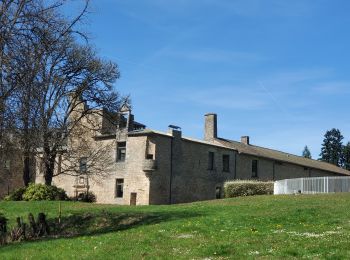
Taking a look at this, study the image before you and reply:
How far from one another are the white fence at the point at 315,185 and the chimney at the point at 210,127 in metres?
17.1

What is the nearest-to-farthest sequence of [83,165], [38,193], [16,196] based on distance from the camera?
[38,193] → [16,196] → [83,165]

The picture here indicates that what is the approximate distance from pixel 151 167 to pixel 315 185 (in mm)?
14153

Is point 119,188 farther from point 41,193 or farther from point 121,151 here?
point 41,193

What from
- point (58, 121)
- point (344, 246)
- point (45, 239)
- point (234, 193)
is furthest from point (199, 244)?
point (234, 193)

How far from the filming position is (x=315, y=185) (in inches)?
1559

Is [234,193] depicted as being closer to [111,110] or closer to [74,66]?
[111,110]

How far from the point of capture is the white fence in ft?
125

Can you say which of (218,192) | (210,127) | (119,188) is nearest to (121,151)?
(119,188)

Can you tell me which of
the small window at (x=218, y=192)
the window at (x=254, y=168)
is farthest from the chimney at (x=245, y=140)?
the small window at (x=218, y=192)

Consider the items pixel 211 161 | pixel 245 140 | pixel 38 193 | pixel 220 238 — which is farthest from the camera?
pixel 245 140

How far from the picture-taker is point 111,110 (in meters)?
42.3

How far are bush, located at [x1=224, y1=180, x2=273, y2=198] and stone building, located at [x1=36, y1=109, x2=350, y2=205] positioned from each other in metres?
5.69

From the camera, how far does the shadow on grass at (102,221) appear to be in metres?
22.7

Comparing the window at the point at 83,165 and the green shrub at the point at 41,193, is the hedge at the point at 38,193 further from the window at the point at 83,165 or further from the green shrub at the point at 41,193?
the window at the point at 83,165
